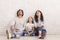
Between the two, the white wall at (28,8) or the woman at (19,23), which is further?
the white wall at (28,8)

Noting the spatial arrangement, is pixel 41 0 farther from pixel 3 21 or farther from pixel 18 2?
pixel 3 21

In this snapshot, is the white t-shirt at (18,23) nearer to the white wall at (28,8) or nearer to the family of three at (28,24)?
the family of three at (28,24)

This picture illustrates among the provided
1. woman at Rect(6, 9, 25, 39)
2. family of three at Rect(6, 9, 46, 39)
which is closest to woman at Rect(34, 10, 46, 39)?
family of three at Rect(6, 9, 46, 39)

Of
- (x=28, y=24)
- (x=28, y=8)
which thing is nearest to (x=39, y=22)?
(x=28, y=24)

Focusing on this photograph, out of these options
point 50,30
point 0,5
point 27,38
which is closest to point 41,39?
point 27,38

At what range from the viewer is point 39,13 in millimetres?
2664

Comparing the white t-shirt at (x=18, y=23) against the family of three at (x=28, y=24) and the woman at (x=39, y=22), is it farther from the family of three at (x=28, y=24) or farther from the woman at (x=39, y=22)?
the woman at (x=39, y=22)

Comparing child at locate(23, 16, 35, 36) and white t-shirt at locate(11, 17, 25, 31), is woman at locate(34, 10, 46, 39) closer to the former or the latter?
child at locate(23, 16, 35, 36)

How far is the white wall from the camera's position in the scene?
272 cm

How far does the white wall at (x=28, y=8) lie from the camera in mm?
2721

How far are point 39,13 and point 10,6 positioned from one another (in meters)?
0.46

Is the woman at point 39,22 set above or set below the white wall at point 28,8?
below

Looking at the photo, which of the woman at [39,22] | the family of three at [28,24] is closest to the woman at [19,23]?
the family of three at [28,24]

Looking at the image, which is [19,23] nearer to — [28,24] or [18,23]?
[18,23]
